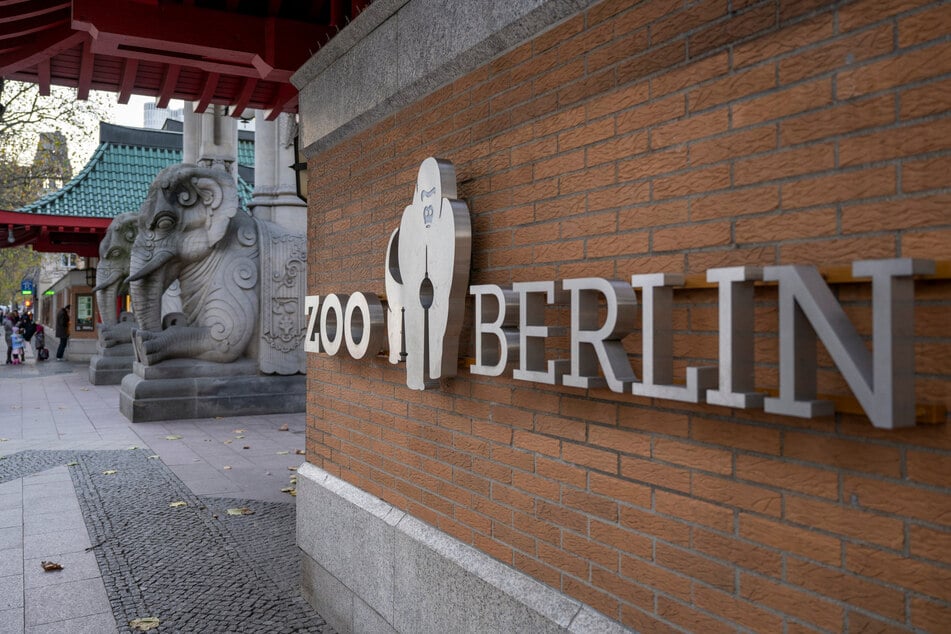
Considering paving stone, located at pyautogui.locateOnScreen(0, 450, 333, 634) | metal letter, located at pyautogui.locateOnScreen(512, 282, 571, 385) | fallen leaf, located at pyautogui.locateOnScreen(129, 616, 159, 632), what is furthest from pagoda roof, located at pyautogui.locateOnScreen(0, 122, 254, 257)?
metal letter, located at pyautogui.locateOnScreen(512, 282, 571, 385)

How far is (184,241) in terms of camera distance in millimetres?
11938

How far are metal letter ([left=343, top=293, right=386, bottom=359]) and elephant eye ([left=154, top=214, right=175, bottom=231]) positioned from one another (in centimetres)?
860

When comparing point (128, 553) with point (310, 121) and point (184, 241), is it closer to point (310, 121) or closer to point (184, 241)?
point (310, 121)

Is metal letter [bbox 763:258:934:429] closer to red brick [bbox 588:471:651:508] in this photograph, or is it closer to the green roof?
red brick [bbox 588:471:651:508]

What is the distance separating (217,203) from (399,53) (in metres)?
8.66

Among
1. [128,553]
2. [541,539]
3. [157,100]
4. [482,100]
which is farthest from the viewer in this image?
[157,100]

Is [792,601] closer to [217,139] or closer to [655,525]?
[655,525]

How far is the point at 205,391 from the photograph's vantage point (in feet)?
39.3

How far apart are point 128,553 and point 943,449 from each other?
5.47 metres

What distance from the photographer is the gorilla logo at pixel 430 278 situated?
10.8ft

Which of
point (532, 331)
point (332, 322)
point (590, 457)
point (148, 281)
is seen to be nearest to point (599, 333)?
point (532, 331)

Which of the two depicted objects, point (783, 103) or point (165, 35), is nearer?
point (783, 103)

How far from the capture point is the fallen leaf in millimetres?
4340

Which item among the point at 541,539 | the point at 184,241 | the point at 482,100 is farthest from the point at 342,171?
the point at 184,241
